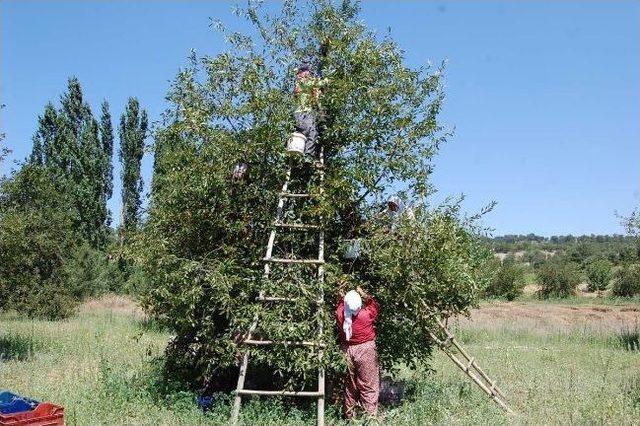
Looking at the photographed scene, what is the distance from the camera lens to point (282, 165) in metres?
8.77

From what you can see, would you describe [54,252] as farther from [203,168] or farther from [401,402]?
[401,402]

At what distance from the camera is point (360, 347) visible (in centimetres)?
784

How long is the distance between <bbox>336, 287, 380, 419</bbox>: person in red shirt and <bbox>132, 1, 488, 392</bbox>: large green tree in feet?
0.76

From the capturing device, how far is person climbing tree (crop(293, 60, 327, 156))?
8609 mm

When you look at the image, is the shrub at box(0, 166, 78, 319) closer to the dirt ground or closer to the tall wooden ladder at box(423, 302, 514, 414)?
the tall wooden ladder at box(423, 302, 514, 414)

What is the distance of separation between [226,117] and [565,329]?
1648 centimetres

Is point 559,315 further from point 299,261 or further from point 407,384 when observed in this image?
point 299,261

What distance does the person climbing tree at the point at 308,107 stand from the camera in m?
8.61

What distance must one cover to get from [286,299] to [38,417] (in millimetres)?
2959

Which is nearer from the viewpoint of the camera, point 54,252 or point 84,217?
point 54,252

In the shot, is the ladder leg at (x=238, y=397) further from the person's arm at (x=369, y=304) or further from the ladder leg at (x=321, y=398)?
the person's arm at (x=369, y=304)

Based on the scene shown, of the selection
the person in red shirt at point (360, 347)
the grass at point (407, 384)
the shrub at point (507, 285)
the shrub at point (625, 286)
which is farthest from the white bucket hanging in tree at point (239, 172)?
the shrub at point (507, 285)

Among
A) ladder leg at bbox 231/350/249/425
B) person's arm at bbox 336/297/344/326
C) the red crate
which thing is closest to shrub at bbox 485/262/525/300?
person's arm at bbox 336/297/344/326

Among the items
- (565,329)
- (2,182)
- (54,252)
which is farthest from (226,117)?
(565,329)
